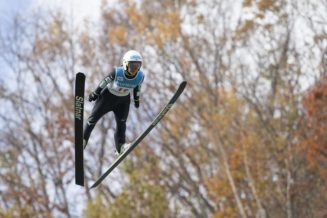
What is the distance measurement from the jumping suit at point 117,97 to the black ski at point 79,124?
24 centimetres

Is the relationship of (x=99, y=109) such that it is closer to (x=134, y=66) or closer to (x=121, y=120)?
(x=121, y=120)

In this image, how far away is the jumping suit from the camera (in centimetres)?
860

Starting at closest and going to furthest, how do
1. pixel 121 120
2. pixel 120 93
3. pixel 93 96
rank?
pixel 93 96
pixel 120 93
pixel 121 120

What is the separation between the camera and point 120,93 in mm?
9016

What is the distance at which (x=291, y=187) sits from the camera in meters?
24.3

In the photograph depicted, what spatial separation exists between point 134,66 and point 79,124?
61.8 inches

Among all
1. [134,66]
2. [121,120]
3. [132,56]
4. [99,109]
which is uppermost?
[132,56]

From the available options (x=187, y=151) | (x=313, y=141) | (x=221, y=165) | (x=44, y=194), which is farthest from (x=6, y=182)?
(x=313, y=141)

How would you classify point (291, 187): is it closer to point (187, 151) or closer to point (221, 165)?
point (221, 165)

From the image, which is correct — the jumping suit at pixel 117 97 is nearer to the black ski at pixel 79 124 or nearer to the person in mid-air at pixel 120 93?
the person in mid-air at pixel 120 93

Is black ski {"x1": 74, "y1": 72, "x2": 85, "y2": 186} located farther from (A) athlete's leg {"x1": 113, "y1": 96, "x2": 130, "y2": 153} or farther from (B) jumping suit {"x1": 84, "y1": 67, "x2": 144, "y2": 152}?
(A) athlete's leg {"x1": 113, "y1": 96, "x2": 130, "y2": 153}

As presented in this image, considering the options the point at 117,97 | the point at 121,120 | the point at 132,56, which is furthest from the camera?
the point at 121,120

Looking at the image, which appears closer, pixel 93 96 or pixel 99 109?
pixel 93 96

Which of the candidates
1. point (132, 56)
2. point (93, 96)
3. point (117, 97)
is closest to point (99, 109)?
point (117, 97)
